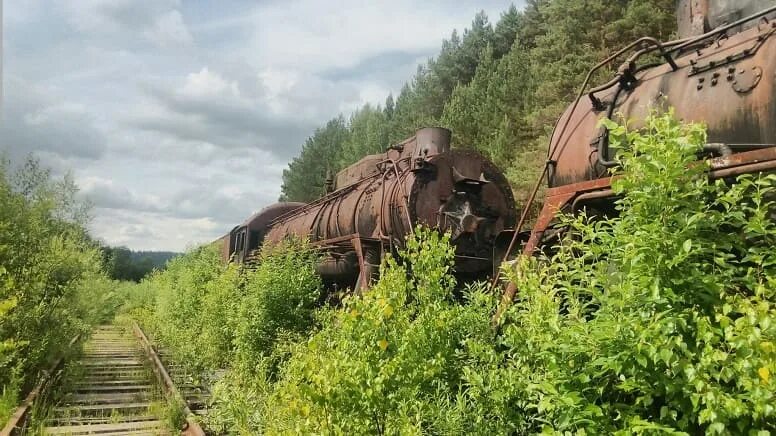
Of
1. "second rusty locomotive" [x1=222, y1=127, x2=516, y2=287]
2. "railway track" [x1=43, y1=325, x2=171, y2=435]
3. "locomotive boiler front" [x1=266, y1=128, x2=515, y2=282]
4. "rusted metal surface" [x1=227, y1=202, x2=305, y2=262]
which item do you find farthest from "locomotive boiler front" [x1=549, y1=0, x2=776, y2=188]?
"rusted metal surface" [x1=227, y1=202, x2=305, y2=262]

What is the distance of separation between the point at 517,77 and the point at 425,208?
2131 cm

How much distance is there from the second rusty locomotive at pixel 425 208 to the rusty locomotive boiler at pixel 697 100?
2569 millimetres

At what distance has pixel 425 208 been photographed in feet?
27.4

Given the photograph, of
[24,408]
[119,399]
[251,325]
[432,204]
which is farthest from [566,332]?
[119,399]

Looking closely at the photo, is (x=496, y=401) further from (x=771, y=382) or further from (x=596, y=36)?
(x=596, y=36)

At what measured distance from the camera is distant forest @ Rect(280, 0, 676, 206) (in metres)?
20.9

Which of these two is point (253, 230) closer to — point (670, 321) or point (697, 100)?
point (697, 100)

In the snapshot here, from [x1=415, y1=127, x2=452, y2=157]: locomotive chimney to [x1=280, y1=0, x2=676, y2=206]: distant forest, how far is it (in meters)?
11.4

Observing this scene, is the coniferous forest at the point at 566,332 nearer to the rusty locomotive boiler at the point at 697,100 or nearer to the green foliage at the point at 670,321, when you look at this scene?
the green foliage at the point at 670,321

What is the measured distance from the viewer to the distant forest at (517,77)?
20.9 metres

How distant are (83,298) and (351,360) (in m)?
12.5

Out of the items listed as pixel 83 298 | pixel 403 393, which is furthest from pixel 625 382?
pixel 83 298

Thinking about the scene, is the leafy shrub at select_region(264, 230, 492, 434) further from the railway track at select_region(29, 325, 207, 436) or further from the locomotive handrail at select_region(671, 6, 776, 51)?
the railway track at select_region(29, 325, 207, 436)

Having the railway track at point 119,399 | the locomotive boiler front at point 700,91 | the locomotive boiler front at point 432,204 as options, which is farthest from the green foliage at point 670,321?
the railway track at point 119,399
